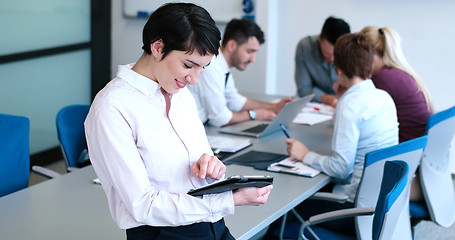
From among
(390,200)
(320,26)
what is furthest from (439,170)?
(320,26)

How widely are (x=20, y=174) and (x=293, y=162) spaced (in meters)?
1.41

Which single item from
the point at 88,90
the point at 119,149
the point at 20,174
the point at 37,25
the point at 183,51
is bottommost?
the point at 88,90

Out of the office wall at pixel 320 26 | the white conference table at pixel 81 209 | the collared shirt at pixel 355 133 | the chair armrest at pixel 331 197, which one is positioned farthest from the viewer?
the office wall at pixel 320 26

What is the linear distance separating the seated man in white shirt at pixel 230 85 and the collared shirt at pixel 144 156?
2.01m

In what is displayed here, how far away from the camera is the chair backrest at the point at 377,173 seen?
2559 millimetres

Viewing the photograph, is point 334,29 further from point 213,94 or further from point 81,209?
point 81,209

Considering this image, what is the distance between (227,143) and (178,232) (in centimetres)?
170

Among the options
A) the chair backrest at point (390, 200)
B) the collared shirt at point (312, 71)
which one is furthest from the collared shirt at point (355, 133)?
the collared shirt at point (312, 71)

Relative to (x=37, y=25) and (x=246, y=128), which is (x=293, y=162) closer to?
(x=246, y=128)

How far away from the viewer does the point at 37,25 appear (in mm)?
5246

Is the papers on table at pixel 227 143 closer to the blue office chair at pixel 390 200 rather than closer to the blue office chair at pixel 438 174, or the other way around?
the blue office chair at pixel 438 174

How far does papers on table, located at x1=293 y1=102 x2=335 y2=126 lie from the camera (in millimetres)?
4043

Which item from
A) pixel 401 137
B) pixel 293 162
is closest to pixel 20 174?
pixel 293 162

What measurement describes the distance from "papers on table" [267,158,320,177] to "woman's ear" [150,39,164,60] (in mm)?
1416
